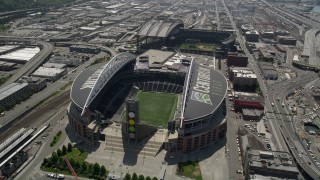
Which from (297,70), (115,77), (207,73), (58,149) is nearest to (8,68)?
(115,77)

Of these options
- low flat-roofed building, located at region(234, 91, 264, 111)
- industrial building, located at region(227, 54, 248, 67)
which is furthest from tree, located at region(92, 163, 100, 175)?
industrial building, located at region(227, 54, 248, 67)

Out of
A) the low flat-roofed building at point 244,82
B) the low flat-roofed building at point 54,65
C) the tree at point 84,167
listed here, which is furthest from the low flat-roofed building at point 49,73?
the low flat-roofed building at point 244,82

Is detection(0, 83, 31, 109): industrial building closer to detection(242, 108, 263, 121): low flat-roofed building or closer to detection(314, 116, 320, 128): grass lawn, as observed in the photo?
detection(242, 108, 263, 121): low flat-roofed building

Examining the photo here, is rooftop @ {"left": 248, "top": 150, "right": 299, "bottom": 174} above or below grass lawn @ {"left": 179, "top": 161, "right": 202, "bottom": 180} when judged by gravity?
above

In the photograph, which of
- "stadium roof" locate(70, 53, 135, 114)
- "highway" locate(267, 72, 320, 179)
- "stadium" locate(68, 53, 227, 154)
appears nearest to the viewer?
"highway" locate(267, 72, 320, 179)

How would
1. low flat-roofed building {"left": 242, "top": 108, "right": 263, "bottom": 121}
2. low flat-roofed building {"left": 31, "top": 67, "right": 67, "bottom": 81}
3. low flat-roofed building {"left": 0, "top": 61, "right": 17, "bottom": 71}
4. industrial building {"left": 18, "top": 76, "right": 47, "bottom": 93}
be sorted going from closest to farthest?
low flat-roofed building {"left": 242, "top": 108, "right": 263, "bottom": 121}
industrial building {"left": 18, "top": 76, "right": 47, "bottom": 93}
low flat-roofed building {"left": 31, "top": 67, "right": 67, "bottom": 81}
low flat-roofed building {"left": 0, "top": 61, "right": 17, "bottom": 71}

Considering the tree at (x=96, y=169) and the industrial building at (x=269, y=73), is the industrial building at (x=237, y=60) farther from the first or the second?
the tree at (x=96, y=169)

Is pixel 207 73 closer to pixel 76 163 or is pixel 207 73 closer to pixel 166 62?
pixel 166 62
